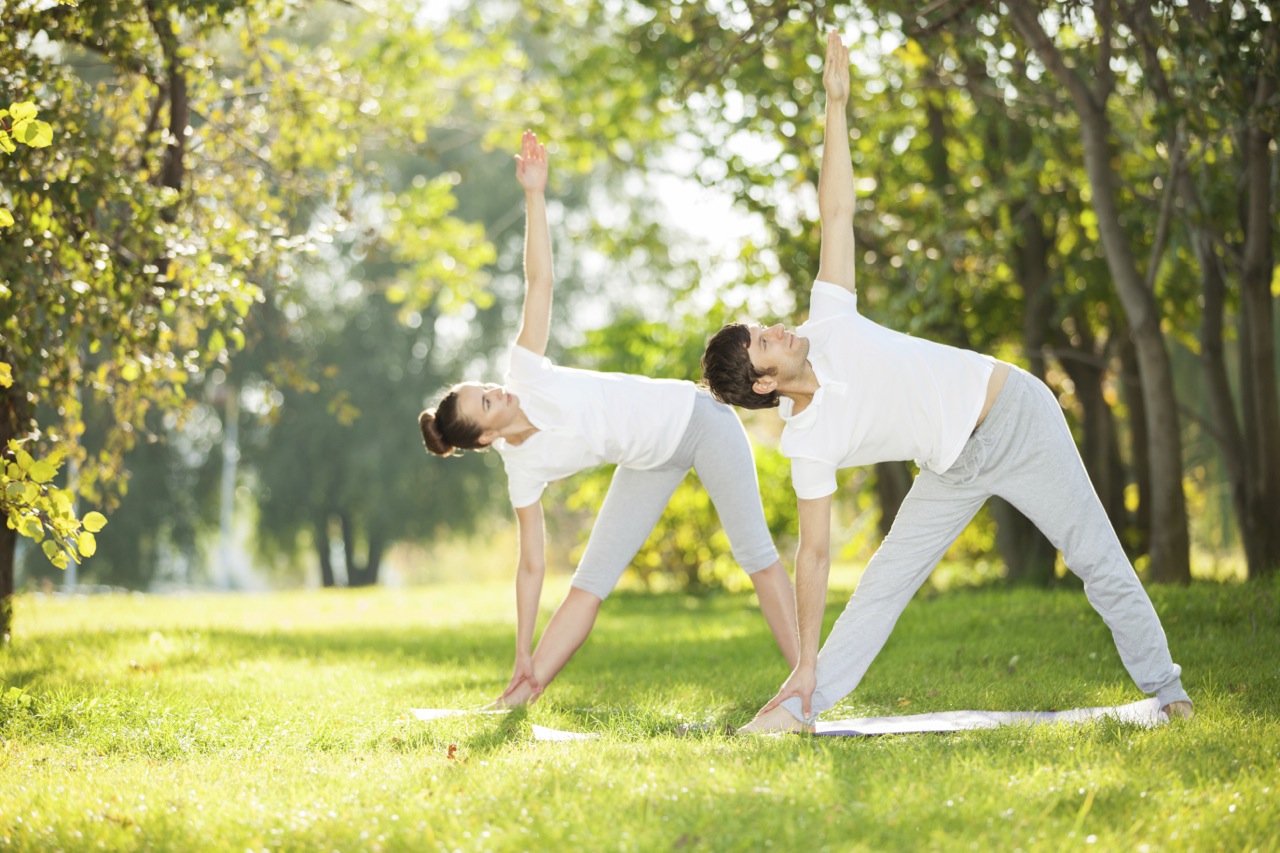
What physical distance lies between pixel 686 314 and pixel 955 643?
6.49 m

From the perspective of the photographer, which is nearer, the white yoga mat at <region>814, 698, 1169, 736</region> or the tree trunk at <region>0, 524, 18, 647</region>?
the white yoga mat at <region>814, 698, 1169, 736</region>

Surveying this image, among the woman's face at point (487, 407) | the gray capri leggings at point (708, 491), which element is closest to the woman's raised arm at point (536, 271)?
the woman's face at point (487, 407)

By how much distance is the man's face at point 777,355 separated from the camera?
14.3 ft

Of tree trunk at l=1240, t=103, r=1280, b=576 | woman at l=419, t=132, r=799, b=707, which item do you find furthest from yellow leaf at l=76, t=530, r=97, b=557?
tree trunk at l=1240, t=103, r=1280, b=576

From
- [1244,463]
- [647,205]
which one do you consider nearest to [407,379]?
[647,205]

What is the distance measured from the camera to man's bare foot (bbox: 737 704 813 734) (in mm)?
4516

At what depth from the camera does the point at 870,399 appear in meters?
4.33

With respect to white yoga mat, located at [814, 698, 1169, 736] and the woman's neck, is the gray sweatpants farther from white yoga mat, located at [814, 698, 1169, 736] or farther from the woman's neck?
the woman's neck

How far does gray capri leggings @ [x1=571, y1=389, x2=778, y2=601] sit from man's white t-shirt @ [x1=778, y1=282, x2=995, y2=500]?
98cm

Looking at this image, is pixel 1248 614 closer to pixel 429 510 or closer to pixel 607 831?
pixel 607 831

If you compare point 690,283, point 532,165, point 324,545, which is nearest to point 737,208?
point 690,283

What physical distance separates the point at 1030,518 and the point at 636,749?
1.63 meters

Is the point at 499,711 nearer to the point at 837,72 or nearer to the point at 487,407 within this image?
the point at 487,407

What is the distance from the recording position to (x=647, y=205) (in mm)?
29688
